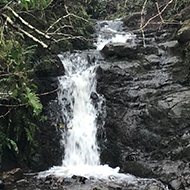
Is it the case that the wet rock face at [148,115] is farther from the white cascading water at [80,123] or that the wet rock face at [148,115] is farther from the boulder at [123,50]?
the white cascading water at [80,123]

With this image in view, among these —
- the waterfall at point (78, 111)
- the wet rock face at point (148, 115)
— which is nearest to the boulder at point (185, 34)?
the wet rock face at point (148, 115)

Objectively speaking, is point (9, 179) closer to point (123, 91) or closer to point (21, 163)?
point (21, 163)

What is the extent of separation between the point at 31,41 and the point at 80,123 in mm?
3787

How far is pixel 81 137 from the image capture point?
744cm

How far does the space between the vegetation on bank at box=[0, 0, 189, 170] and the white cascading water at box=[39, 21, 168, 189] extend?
3.24 ft

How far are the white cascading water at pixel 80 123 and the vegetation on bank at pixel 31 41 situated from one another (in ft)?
3.24

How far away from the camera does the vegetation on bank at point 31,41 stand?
286cm

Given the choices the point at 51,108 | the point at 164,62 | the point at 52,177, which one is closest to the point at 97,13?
the point at 164,62

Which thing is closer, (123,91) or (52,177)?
(52,177)

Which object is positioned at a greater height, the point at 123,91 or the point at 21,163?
the point at 123,91

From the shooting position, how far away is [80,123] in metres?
7.77

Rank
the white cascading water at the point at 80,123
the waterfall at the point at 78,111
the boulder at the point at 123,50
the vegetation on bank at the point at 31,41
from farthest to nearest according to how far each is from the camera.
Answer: the boulder at the point at 123,50 < the waterfall at the point at 78,111 < the white cascading water at the point at 80,123 < the vegetation on bank at the point at 31,41

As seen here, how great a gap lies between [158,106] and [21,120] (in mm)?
4196

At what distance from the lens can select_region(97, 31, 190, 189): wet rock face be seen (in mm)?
6039
